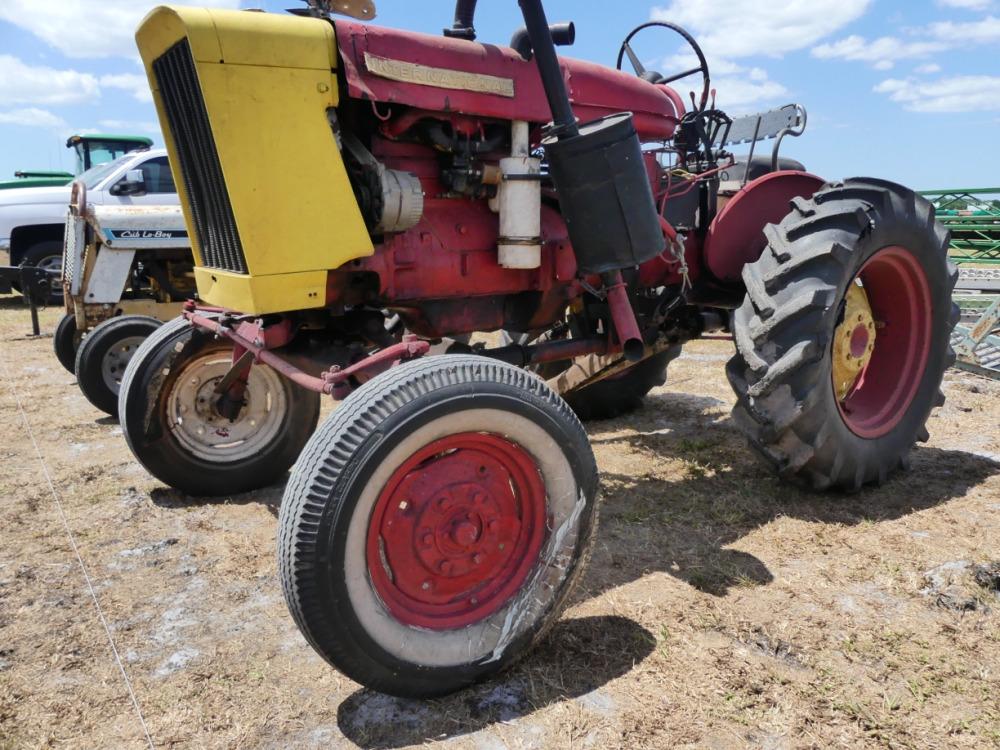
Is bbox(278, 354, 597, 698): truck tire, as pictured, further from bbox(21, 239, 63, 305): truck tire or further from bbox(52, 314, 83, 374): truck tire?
bbox(21, 239, 63, 305): truck tire

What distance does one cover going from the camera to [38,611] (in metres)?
2.60

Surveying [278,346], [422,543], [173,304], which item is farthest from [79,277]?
[422,543]

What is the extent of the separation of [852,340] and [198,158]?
9.38 ft

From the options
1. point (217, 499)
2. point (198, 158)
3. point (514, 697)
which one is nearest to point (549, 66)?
point (198, 158)

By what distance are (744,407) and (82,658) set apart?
258 cm

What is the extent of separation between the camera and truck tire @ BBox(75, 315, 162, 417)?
→ 510 cm

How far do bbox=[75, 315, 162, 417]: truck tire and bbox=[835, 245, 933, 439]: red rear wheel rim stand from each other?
4371mm

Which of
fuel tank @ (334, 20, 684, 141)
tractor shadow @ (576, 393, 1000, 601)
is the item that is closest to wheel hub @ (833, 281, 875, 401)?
tractor shadow @ (576, 393, 1000, 601)

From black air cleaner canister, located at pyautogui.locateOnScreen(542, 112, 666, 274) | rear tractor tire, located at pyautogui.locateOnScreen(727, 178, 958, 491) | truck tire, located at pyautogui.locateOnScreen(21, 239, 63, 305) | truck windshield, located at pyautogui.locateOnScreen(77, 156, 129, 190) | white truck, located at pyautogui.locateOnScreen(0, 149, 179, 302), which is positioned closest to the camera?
black air cleaner canister, located at pyautogui.locateOnScreen(542, 112, 666, 274)

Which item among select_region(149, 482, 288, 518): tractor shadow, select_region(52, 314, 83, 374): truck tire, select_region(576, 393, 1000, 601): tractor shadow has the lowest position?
select_region(149, 482, 288, 518): tractor shadow

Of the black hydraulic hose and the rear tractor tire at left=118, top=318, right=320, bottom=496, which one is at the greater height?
the black hydraulic hose

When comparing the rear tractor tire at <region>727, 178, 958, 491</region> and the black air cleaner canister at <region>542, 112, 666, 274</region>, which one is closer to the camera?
the black air cleaner canister at <region>542, 112, 666, 274</region>

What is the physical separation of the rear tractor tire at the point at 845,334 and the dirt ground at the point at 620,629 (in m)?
0.27

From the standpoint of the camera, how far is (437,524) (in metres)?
2.12
